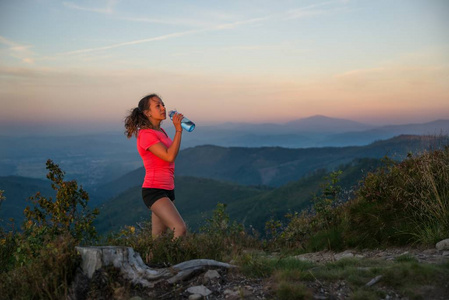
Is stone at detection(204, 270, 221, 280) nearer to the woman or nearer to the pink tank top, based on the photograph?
the woman

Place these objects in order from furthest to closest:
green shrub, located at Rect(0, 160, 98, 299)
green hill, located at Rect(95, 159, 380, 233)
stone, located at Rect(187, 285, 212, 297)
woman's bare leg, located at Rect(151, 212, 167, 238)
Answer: green hill, located at Rect(95, 159, 380, 233)
woman's bare leg, located at Rect(151, 212, 167, 238)
green shrub, located at Rect(0, 160, 98, 299)
stone, located at Rect(187, 285, 212, 297)

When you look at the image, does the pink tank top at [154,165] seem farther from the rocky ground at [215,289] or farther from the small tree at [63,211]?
the small tree at [63,211]

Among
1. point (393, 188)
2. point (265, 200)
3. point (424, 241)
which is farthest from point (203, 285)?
point (265, 200)

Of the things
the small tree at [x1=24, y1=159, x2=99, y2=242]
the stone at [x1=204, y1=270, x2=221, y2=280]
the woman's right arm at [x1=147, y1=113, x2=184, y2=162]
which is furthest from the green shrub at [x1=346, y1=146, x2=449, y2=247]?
the small tree at [x1=24, y1=159, x2=99, y2=242]

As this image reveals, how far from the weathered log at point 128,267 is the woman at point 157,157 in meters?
0.75

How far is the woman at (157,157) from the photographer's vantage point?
5152mm

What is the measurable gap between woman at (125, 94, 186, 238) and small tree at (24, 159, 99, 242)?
152cm

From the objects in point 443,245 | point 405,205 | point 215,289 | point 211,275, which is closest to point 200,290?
point 215,289

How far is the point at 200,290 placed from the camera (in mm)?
4133

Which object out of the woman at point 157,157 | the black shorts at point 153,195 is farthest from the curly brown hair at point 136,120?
the black shorts at point 153,195

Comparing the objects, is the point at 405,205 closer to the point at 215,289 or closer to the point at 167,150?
the point at 215,289

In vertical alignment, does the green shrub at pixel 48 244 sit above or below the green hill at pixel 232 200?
above

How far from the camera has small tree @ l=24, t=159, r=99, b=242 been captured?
625 cm

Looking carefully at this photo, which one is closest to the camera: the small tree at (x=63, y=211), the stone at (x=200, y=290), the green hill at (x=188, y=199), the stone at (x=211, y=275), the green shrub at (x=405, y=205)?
the stone at (x=200, y=290)
